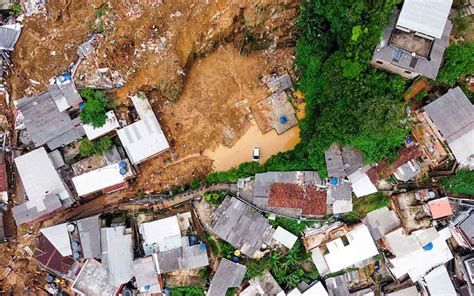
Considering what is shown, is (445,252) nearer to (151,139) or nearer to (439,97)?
(439,97)

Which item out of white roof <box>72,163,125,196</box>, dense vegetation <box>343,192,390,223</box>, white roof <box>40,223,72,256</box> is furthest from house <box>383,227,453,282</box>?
white roof <box>40,223,72,256</box>

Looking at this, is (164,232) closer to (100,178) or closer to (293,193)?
(100,178)

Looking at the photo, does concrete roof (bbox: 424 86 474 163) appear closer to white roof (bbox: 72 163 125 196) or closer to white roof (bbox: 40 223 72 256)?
white roof (bbox: 72 163 125 196)

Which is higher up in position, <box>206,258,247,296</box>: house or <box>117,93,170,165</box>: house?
<box>117,93,170,165</box>: house

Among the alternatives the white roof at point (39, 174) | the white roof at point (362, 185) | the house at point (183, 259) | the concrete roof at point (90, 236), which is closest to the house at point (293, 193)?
the white roof at point (362, 185)

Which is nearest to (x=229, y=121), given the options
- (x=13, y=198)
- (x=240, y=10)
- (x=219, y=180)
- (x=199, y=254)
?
(x=219, y=180)

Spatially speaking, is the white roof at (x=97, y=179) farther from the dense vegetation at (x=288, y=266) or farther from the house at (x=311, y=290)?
the house at (x=311, y=290)

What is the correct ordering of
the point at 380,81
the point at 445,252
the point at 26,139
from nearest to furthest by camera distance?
the point at 380,81 → the point at 445,252 → the point at 26,139
